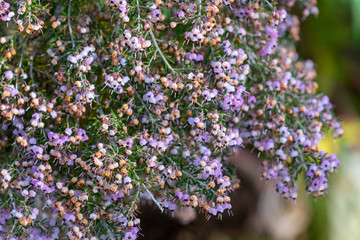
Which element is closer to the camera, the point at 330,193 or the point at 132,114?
the point at 132,114

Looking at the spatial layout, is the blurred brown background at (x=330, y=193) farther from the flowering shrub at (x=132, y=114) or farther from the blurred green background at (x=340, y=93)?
the flowering shrub at (x=132, y=114)

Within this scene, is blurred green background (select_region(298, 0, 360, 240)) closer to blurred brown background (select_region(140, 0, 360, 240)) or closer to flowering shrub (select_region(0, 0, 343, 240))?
blurred brown background (select_region(140, 0, 360, 240))

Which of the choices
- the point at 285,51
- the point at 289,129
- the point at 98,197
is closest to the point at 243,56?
the point at 289,129

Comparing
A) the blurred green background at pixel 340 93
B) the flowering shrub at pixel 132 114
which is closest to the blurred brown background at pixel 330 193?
the blurred green background at pixel 340 93

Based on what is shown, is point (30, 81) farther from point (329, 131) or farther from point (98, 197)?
point (329, 131)

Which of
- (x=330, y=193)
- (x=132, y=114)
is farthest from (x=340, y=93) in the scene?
(x=132, y=114)

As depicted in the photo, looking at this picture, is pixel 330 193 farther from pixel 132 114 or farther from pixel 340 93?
pixel 132 114
